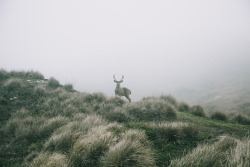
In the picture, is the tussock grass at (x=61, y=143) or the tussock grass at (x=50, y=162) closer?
the tussock grass at (x=50, y=162)

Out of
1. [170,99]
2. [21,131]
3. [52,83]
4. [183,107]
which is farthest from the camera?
[52,83]

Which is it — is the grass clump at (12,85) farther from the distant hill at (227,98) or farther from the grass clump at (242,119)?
the grass clump at (242,119)

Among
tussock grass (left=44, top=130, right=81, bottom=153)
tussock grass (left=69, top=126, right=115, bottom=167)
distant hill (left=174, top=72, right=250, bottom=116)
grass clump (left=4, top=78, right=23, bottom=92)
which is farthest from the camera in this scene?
distant hill (left=174, top=72, right=250, bottom=116)

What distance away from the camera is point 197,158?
7.13 feet

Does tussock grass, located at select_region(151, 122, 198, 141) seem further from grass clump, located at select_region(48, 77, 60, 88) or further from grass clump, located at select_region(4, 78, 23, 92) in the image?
grass clump, located at select_region(48, 77, 60, 88)

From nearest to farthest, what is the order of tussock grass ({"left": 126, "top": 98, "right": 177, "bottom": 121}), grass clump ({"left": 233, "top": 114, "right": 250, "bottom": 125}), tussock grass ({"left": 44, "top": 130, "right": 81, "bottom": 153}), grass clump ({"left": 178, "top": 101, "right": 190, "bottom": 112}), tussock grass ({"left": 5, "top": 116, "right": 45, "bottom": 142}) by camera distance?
tussock grass ({"left": 44, "top": 130, "right": 81, "bottom": 153})
tussock grass ({"left": 5, "top": 116, "right": 45, "bottom": 142})
tussock grass ({"left": 126, "top": 98, "right": 177, "bottom": 121})
grass clump ({"left": 233, "top": 114, "right": 250, "bottom": 125})
grass clump ({"left": 178, "top": 101, "right": 190, "bottom": 112})

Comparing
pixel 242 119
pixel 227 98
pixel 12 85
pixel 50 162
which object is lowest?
pixel 227 98

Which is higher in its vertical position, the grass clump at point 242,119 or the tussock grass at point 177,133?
the tussock grass at point 177,133

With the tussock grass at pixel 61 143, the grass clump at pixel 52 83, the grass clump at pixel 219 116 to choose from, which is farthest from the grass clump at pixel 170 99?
the grass clump at pixel 52 83

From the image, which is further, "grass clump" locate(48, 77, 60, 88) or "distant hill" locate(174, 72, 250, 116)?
"distant hill" locate(174, 72, 250, 116)

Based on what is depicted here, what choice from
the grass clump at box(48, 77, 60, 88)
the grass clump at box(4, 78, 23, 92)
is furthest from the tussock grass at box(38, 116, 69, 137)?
the grass clump at box(48, 77, 60, 88)

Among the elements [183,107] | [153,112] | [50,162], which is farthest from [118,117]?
[183,107]

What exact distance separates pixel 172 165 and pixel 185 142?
4.64 feet

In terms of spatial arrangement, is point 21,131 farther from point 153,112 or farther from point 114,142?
point 153,112
